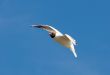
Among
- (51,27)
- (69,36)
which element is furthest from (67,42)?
(51,27)

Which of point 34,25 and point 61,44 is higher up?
point 34,25

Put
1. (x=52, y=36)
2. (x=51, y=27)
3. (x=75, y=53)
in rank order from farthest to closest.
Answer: (x=51, y=27), (x=52, y=36), (x=75, y=53)

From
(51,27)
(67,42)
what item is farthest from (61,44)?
(51,27)

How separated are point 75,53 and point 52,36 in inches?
81.2

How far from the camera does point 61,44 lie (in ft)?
65.9

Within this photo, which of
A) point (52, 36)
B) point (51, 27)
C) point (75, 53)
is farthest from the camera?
point (51, 27)

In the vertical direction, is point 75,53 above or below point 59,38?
below

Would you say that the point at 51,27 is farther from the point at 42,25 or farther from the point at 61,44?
the point at 61,44

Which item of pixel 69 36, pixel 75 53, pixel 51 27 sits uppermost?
pixel 51 27

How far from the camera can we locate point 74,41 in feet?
65.1

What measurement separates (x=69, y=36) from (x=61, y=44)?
2.00 ft

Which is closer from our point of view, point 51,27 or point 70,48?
point 70,48

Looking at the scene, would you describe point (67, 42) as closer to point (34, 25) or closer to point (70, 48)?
point (70, 48)

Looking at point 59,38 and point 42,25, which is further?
point 42,25
